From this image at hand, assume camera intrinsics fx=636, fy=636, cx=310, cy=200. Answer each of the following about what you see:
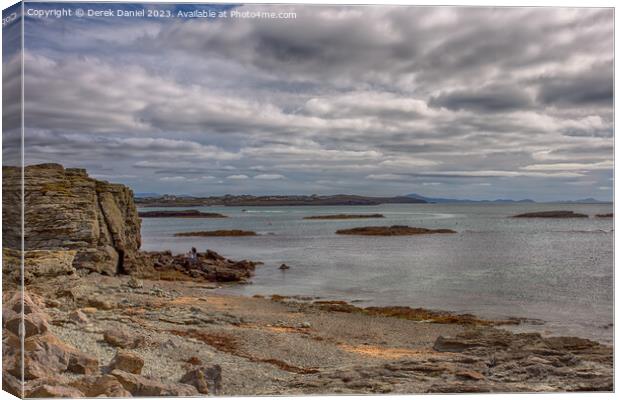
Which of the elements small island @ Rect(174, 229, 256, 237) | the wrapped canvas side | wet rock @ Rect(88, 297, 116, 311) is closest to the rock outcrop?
small island @ Rect(174, 229, 256, 237)

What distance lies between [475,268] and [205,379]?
8885 mm

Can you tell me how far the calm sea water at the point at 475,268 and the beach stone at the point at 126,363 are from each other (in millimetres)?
4026

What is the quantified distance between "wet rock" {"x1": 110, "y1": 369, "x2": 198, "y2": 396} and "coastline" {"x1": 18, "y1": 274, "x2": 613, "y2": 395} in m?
0.28

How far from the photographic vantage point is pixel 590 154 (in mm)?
9875

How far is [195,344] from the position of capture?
986cm

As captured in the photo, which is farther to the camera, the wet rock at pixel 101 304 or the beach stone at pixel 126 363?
the wet rock at pixel 101 304

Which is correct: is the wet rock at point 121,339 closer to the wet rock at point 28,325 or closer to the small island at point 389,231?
the wet rock at point 28,325

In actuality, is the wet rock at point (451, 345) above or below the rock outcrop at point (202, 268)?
above

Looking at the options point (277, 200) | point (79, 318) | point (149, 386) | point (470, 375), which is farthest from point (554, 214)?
→ point (79, 318)

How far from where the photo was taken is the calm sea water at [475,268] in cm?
1289

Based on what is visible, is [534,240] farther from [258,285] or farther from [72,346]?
[72,346]

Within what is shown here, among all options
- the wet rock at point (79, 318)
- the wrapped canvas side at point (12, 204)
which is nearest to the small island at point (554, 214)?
the wet rock at point (79, 318)

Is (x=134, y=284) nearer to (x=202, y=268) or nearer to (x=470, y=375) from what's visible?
(x=202, y=268)

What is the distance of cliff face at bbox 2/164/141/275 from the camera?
9.86m
